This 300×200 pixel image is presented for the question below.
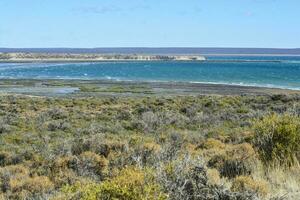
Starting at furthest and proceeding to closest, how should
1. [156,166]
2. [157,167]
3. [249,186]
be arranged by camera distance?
[156,166]
[249,186]
[157,167]

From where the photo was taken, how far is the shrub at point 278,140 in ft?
28.6

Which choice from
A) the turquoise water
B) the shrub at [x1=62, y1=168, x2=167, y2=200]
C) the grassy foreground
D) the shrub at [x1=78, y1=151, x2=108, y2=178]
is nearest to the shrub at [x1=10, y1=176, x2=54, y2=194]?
the grassy foreground

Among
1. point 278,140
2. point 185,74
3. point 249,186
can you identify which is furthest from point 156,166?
point 185,74

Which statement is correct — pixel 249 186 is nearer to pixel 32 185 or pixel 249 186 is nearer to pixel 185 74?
pixel 32 185

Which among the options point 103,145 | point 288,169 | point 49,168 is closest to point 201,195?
point 288,169

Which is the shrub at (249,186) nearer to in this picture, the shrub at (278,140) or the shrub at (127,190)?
the shrub at (127,190)

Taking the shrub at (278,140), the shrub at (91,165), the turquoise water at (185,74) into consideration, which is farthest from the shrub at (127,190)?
the turquoise water at (185,74)

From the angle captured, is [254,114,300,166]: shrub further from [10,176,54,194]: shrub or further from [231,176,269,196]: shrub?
[10,176,54,194]: shrub

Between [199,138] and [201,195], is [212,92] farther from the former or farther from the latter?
[201,195]

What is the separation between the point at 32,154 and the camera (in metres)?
13.6

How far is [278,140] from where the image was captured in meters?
9.18

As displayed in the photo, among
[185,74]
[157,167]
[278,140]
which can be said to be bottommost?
[185,74]

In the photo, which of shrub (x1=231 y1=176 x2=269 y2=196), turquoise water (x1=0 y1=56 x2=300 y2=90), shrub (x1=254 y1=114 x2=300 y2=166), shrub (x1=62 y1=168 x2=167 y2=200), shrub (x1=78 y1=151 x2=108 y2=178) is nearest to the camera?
shrub (x1=62 y1=168 x2=167 y2=200)

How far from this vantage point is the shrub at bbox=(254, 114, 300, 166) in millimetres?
8727
